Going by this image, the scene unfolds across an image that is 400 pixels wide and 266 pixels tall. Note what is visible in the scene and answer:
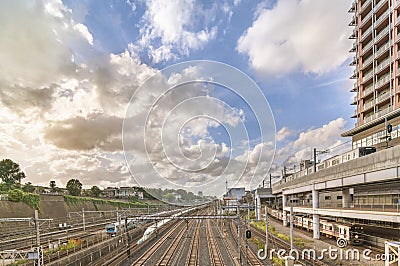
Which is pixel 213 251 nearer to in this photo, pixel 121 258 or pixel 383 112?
pixel 121 258

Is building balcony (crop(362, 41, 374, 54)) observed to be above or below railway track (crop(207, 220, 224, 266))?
above

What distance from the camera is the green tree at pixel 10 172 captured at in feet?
205

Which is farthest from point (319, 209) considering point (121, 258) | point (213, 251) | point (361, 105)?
point (361, 105)

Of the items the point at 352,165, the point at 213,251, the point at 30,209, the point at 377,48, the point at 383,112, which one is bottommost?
the point at 213,251

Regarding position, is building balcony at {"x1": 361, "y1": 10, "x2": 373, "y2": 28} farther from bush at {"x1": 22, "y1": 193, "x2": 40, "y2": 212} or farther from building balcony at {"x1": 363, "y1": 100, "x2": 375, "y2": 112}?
bush at {"x1": 22, "y1": 193, "x2": 40, "y2": 212}

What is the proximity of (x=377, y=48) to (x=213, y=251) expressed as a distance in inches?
1481

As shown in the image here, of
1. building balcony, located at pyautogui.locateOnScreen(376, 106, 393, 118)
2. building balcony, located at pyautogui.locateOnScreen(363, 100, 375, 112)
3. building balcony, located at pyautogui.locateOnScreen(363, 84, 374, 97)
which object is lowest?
building balcony, located at pyautogui.locateOnScreen(376, 106, 393, 118)

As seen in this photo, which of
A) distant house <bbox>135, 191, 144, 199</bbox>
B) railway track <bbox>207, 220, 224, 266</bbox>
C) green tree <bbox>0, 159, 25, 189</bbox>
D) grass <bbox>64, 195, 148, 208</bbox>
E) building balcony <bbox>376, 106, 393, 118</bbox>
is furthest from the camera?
distant house <bbox>135, 191, 144, 199</bbox>

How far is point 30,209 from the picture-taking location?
133 feet

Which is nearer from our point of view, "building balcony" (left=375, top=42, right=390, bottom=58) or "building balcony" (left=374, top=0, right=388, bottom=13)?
"building balcony" (left=375, top=42, right=390, bottom=58)

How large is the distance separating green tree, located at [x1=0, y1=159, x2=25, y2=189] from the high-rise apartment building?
202 ft

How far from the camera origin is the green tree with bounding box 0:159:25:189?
205 ft

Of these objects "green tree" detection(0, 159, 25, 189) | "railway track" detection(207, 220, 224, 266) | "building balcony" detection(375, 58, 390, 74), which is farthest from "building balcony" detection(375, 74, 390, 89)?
"green tree" detection(0, 159, 25, 189)

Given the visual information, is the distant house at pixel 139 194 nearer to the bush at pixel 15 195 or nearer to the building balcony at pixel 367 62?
the bush at pixel 15 195
